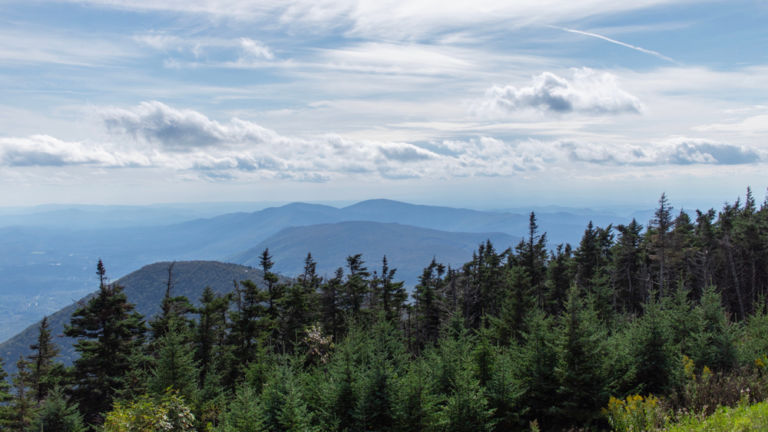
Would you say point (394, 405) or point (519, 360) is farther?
point (519, 360)

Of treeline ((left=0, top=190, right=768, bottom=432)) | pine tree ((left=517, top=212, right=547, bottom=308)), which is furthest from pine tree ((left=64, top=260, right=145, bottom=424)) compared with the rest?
pine tree ((left=517, top=212, right=547, bottom=308))

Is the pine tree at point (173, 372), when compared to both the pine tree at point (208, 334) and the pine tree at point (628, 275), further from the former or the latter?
the pine tree at point (628, 275)

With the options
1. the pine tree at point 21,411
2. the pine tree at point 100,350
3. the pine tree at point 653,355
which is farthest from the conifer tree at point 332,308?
the pine tree at point 653,355

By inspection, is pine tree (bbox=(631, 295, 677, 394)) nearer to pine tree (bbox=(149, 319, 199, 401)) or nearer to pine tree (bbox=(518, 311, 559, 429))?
pine tree (bbox=(518, 311, 559, 429))

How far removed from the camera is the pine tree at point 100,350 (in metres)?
33.3

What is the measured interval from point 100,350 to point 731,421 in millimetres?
39283

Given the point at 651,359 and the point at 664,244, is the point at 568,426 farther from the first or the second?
the point at 664,244

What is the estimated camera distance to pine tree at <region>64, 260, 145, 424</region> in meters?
33.3

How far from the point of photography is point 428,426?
1398 centimetres

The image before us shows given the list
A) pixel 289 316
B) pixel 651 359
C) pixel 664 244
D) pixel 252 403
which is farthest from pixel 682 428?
pixel 664 244

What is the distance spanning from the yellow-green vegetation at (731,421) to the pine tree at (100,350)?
3603 centimetres

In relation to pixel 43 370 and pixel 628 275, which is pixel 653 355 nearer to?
pixel 628 275

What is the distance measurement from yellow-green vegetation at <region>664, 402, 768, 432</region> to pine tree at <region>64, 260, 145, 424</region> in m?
36.0

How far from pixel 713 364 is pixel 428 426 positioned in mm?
10650
